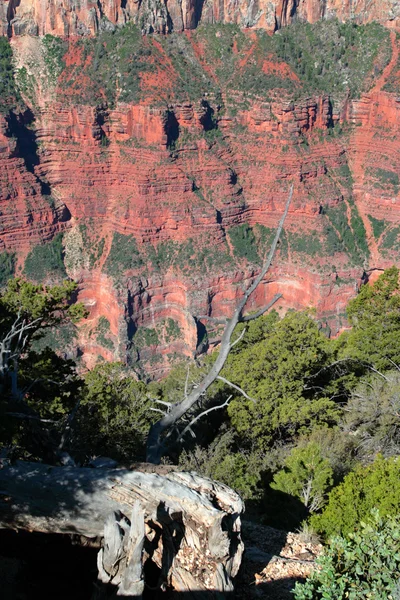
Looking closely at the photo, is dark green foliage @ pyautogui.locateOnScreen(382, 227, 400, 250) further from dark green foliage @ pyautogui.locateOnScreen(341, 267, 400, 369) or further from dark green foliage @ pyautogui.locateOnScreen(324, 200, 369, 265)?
dark green foliage @ pyautogui.locateOnScreen(341, 267, 400, 369)

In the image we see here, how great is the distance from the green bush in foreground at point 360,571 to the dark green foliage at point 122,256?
175 ft

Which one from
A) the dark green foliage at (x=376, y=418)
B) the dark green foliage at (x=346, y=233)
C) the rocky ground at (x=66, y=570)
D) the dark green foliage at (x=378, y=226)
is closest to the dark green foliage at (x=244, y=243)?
the dark green foliage at (x=346, y=233)

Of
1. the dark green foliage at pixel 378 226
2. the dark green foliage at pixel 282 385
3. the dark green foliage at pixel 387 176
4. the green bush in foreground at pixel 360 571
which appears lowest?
the dark green foliage at pixel 378 226

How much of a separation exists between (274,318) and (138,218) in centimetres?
3408

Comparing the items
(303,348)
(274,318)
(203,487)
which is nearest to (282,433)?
(303,348)

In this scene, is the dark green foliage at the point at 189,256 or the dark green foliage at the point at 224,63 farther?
the dark green foliage at the point at 224,63

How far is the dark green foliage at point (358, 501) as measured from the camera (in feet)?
43.1

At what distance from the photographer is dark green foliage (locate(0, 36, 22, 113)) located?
2606 inches

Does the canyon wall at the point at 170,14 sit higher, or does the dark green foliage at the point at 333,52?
the canyon wall at the point at 170,14

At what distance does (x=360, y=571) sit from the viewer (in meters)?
9.31

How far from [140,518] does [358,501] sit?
250 inches

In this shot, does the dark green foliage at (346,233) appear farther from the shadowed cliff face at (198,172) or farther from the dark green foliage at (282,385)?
the dark green foliage at (282,385)

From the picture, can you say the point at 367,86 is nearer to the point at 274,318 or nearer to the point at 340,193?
the point at 340,193

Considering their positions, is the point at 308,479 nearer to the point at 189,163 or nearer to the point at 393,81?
the point at 189,163
